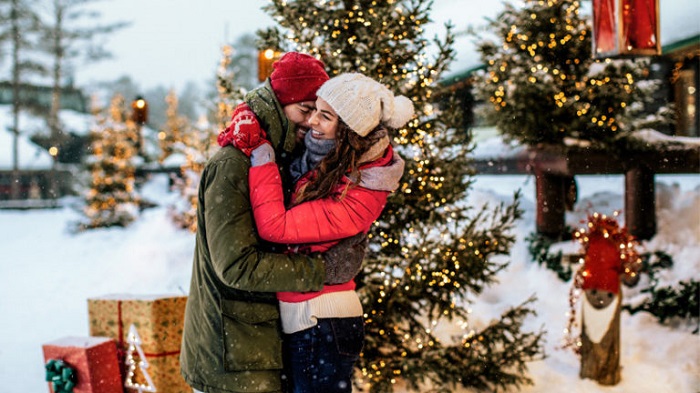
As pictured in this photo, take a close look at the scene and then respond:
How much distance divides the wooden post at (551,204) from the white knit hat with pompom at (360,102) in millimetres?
7164

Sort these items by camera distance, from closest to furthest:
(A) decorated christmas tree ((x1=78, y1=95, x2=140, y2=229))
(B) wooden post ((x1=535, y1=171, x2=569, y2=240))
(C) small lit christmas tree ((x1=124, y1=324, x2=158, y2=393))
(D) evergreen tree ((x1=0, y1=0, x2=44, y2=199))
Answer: (C) small lit christmas tree ((x1=124, y1=324, x2=158, y2=393)) → (B) wooden post ((x1=535, y1=171, x2=569, y2=240)) → (A) decorated christmas tree ((x1=78, y1=95, x2=140, y2=229)) → (D) evergreen tree ((x1=0, y1=0, x2=44, y2=199))

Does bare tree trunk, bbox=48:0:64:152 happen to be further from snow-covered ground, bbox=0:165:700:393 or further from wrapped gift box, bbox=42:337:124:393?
wrapped gift box, bbox=42:337:124:393

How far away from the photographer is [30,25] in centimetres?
3116

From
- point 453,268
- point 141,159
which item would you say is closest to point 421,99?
point 453,268

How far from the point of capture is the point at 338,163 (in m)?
2.79

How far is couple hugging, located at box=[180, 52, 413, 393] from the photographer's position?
8.86 ft

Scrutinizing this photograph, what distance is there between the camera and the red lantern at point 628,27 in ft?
19.7

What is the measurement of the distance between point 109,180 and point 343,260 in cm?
1998

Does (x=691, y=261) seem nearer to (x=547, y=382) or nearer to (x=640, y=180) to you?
(x=640, y=180)

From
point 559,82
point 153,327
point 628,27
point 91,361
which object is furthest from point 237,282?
point 559,82

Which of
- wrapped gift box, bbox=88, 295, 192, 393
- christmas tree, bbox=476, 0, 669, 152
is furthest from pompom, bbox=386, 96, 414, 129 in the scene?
christmas tree, bbox=476, 0, 669, 152

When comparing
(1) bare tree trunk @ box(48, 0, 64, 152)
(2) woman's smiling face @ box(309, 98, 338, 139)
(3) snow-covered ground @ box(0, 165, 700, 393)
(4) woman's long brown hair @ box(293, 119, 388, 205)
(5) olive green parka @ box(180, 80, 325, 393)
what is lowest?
(3) snow-covered ground @ box(0, 165, 700, 393)

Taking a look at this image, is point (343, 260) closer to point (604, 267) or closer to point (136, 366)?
point (136, 366)

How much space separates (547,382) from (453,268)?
1846mm
